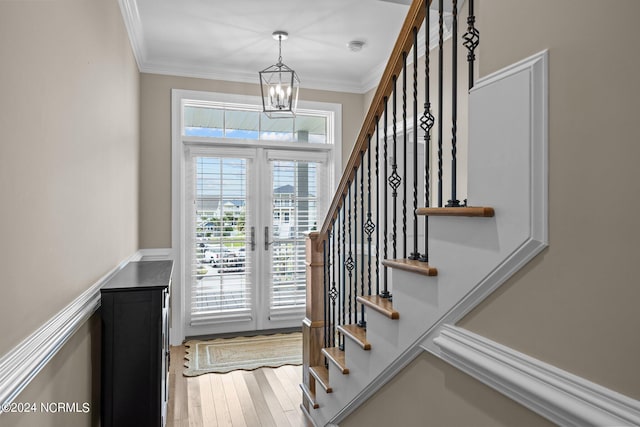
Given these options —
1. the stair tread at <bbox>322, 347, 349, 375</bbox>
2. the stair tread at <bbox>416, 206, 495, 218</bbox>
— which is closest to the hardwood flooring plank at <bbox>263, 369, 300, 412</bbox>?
the stair tread at <bbox>322, 347, 349, 375</bbox>

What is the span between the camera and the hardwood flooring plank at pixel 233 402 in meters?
2.67

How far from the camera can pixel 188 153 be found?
433cm

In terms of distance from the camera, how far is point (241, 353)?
12.9ft

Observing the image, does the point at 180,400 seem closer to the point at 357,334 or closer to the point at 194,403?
the point at 194,403

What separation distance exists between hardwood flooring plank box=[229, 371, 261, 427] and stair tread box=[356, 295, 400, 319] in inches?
54.2

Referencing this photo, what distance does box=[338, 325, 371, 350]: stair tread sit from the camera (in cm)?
176

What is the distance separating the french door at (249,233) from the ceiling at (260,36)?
34.1 inches

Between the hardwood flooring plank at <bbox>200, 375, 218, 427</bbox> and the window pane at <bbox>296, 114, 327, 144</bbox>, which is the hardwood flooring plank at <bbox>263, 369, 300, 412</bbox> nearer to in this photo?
the hardwood flooring plank at <bbox>200, 375, 218, 427</bbox>

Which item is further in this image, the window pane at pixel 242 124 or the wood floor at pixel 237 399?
the window pane at pixel 242 124

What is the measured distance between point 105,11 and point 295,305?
3319 millimetres

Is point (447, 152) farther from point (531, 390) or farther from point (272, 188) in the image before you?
point (531, 390)

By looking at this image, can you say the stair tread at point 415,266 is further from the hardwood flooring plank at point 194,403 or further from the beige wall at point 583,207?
the hardwood flooring plank at point 194,403

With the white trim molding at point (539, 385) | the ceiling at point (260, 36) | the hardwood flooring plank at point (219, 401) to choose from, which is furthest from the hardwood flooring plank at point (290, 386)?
the ceiling at point (260, 36)

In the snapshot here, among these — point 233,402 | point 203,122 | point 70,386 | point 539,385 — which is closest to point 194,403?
point 233,402
